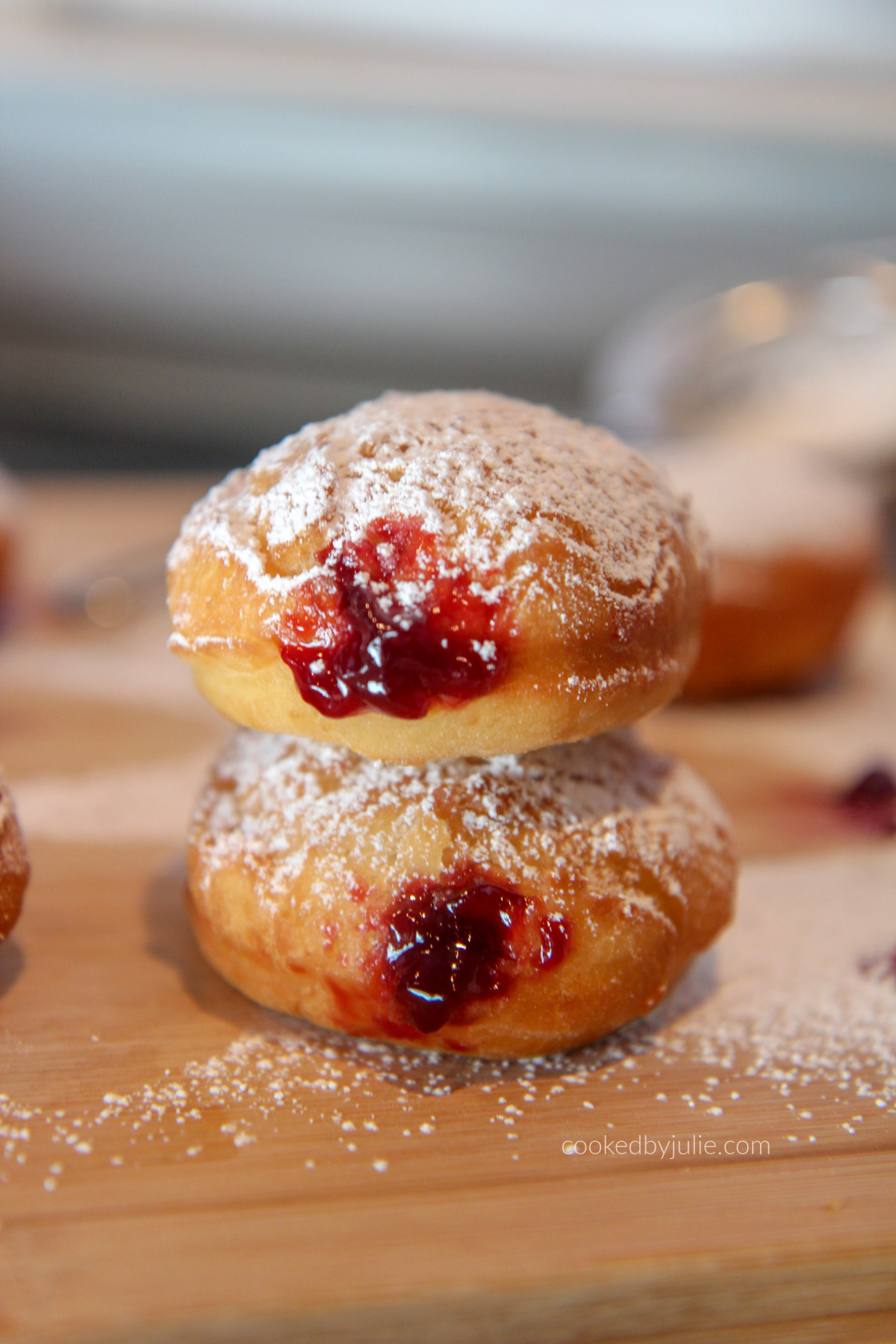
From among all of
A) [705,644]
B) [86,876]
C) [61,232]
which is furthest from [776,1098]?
[61,232]

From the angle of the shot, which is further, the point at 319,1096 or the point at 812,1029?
the point at 812,1029

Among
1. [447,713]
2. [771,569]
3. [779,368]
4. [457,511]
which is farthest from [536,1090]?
[779,368]

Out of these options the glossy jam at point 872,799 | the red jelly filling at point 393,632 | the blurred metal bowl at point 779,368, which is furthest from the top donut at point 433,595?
the blurred metal bowl at point 779,368

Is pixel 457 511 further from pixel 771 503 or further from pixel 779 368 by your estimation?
pixel 779 368

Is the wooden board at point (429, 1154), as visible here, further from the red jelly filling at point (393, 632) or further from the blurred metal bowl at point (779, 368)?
the blurred metal bowl at point (779, 368)

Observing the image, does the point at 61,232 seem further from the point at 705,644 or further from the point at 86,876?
the point at 86,876

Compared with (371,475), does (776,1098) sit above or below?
below
